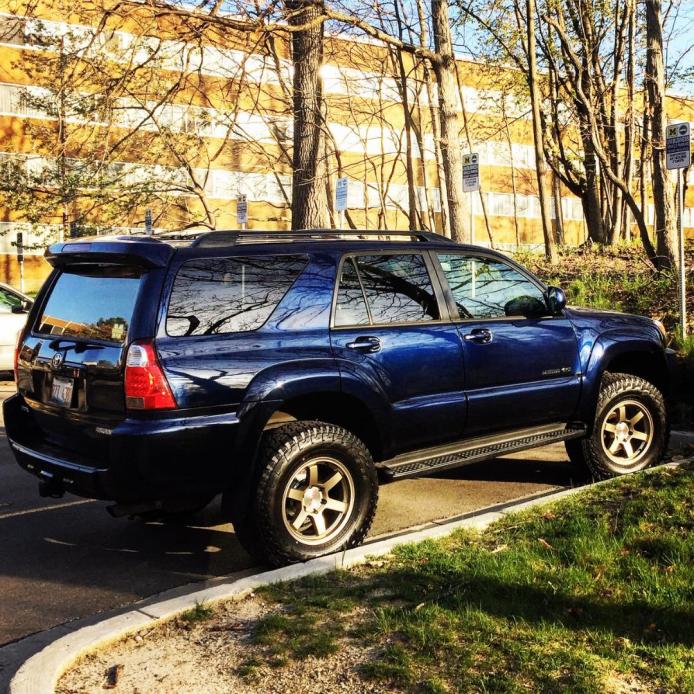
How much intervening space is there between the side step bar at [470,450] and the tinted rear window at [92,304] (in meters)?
1.83

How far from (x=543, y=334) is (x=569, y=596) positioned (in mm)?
2601

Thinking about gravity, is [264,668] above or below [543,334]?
below

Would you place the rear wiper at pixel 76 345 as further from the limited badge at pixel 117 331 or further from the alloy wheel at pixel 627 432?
the alloy wheel at pixel 627 432

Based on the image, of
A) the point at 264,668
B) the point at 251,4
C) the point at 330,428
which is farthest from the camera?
the point at 251,4

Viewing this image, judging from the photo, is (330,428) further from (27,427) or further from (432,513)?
(27,427)

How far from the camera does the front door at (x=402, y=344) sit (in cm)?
533

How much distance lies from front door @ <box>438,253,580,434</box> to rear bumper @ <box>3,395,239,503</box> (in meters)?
1.88

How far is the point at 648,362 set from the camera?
7102 millimetres

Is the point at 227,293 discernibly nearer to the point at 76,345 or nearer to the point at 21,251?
the point at 76,345

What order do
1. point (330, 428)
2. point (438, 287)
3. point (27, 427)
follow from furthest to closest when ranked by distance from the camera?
1. point (438, 287)
2. point (27, 427)
3. point (330, 428)

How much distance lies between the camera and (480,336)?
5.91 m

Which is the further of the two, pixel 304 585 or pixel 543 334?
pixel 543 334

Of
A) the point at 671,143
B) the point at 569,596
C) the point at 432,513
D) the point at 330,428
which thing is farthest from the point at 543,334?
the point at 671,143

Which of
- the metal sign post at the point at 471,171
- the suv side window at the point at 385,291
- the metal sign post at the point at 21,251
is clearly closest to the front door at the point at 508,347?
the suv side window at the point at 385,291
